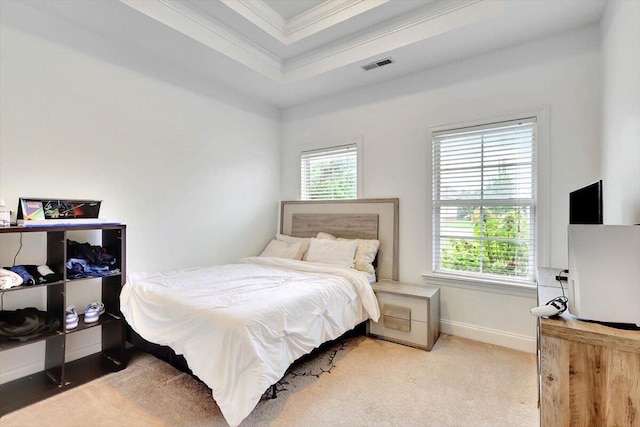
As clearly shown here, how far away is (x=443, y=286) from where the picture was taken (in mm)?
3258

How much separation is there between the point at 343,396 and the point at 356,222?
2022 mm

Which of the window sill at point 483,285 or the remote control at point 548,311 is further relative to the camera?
the window sill at point 483,285

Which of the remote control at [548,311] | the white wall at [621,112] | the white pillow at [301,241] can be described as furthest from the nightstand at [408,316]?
the remote control at [548,311]

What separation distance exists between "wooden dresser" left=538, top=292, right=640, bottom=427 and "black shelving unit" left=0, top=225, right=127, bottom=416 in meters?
2.83

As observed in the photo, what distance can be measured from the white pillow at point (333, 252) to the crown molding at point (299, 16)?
7.15ft

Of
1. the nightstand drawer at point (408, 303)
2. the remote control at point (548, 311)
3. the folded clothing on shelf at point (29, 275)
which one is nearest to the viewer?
the remote control at point (548, 311)

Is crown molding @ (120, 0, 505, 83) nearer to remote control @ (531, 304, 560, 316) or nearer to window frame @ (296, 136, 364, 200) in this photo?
window frame @ (296, 136, 364, 200)

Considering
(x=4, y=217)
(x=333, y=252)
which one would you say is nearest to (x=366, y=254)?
(x=333, y=252)

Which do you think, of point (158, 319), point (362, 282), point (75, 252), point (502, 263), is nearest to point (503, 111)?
point (502, 263)

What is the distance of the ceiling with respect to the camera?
2.46 meters

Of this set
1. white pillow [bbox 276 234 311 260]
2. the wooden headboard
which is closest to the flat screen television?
the wooden headboard

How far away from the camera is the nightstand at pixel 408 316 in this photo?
2.84 meters

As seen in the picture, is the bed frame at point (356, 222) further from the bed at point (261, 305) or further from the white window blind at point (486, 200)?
the white window blind at point (486, 200)

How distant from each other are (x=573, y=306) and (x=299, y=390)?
1.73 meters
